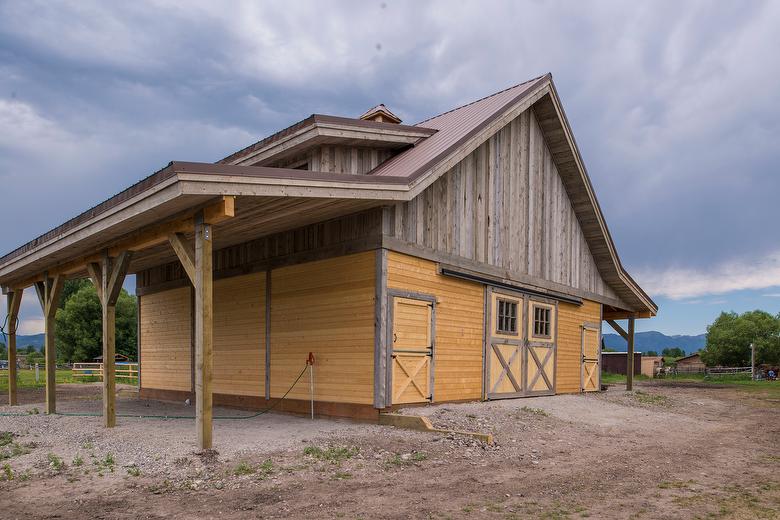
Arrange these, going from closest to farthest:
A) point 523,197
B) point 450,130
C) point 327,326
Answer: point 327,326 < point 450,130 < point 523,197

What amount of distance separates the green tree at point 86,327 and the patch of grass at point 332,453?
5260 cm

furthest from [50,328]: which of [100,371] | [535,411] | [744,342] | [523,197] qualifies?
[744,342]

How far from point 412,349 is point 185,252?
4619 mm

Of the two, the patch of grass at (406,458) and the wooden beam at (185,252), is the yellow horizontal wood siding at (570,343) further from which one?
the wooden beam at (185,252)

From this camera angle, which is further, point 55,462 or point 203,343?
point 203,343

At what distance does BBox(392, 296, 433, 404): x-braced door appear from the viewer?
1123 centimetres

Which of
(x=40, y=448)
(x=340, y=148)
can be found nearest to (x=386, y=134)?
(x=340, y=148)

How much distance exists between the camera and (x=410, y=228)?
38.4ft

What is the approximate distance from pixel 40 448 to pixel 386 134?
8.17 metres

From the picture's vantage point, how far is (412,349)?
38.1 feet

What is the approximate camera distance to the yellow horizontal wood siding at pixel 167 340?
663 inches

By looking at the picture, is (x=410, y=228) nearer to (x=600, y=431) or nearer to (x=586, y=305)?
(x=600, y=431)

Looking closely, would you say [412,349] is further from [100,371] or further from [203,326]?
[100,371]

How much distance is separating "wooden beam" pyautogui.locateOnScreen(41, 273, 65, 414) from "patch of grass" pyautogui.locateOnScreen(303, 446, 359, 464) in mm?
7450
